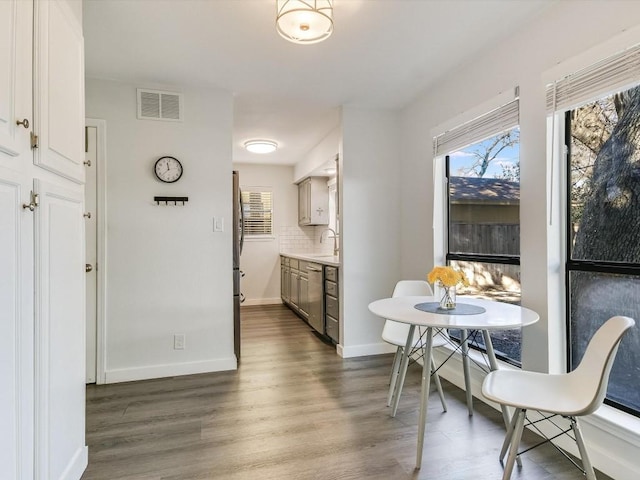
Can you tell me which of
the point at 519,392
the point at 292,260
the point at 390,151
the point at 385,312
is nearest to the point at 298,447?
the point at 385,312

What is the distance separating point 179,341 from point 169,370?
249mm

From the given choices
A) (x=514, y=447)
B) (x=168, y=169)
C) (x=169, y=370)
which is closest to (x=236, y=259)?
(x=168, y=169)

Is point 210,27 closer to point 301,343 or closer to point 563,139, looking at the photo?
point 563,139

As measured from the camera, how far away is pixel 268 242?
21.4ft

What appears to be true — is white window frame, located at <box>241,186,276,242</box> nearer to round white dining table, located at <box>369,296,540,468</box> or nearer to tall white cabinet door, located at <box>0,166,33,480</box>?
round white dining table, located at <box>369,296,540,468</box>

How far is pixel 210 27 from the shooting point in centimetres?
224

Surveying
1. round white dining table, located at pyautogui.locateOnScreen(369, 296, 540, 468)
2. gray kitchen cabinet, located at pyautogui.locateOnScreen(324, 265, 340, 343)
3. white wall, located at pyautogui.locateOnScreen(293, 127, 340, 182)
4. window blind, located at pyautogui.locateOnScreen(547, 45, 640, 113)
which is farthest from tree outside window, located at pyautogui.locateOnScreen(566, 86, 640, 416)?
white wall, located at pyautogui.locateOnScreen(293, 127, 340, 182)

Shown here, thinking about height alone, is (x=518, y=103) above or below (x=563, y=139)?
above

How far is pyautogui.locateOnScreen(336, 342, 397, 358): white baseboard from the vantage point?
11.8 feet

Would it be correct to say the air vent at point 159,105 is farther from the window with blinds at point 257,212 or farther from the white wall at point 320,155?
the window with blinds at point 257,212

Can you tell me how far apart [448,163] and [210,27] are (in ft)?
6.88

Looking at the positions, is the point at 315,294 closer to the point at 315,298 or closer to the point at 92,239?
the point at 315,298

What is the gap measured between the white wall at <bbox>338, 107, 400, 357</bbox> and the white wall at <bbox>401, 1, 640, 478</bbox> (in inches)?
35.5

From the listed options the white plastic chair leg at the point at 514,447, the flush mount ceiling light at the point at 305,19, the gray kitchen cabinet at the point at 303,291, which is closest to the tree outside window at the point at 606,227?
the white plastic chair leg at the point at 514,447
